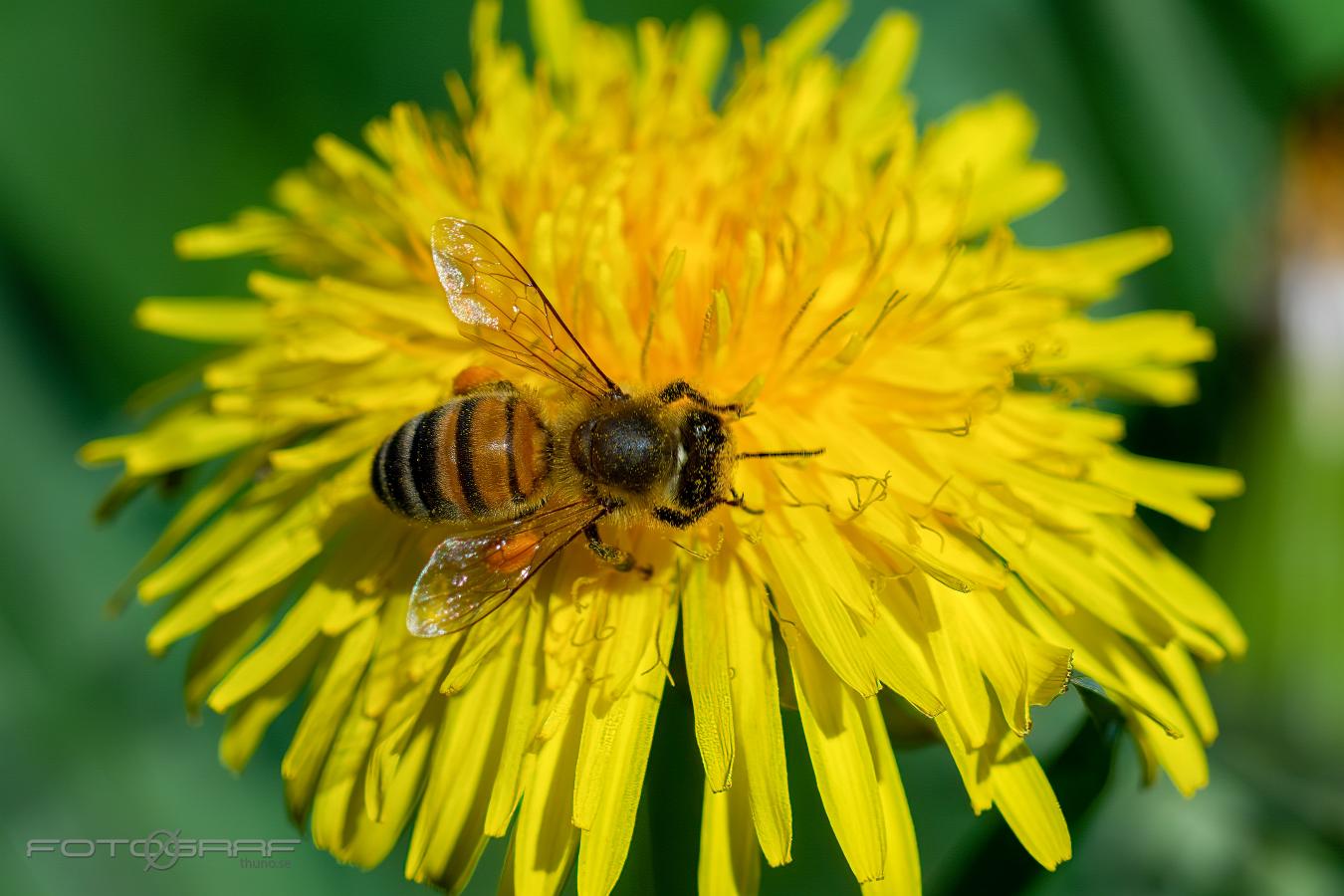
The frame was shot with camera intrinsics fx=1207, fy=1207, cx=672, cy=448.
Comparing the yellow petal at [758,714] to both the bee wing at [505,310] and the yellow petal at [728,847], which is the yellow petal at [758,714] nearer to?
the yellow petal at [728,847]

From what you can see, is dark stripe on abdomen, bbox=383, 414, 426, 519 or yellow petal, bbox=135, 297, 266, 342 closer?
dark stripe on abdomen, bbox=383, 414, 426, 519

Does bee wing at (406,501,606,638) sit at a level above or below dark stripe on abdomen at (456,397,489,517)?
below

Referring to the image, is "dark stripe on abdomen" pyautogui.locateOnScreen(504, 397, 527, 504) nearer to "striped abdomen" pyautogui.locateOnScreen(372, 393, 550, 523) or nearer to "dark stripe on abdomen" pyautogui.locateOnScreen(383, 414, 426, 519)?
"striped abdomen" pyautogui.locateOnScreen(372, 393, 550, 523)

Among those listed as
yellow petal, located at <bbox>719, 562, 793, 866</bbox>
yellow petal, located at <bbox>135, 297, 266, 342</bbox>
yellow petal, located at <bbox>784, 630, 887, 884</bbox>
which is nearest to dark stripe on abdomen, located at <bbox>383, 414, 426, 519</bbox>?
yellow petal, located at <bbox>719, 562, 793, 866</bbox>

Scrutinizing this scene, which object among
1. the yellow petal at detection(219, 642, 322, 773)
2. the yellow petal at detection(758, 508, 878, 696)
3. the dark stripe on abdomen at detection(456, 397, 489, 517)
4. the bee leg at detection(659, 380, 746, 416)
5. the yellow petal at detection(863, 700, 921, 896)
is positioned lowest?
the yellow petal at detection(863, 700, 921, 896)

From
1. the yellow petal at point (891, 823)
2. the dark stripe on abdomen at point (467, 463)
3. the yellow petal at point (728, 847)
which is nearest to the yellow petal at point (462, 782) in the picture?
the dark stripe on abdomen at point (467, 463)

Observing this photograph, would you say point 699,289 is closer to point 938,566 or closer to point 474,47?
point 938,566

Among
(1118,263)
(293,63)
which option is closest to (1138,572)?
(1118,263)

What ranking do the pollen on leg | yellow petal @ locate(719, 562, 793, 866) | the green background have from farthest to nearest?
the green background → the pollen on leg → yellow petal @ locate(719, 562, 793, 866)
